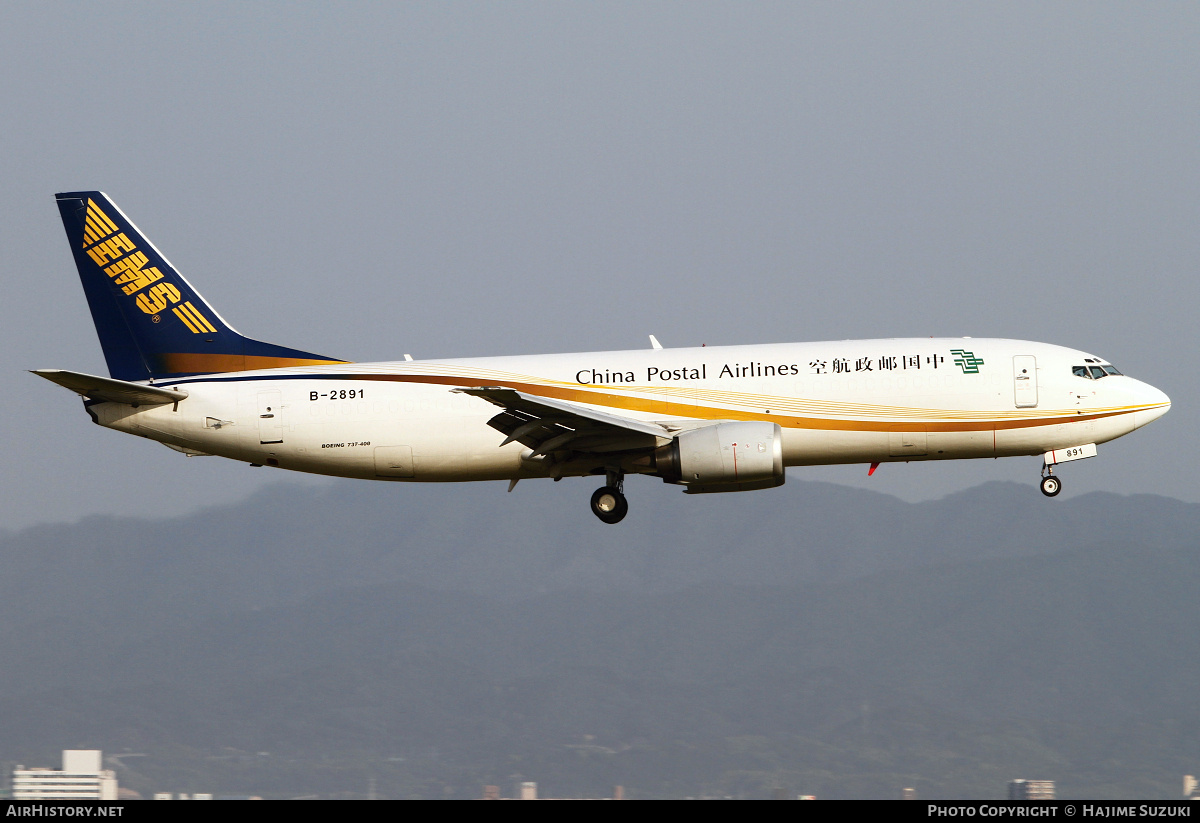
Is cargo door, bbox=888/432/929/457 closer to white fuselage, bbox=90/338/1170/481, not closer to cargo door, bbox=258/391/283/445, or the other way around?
white fuselage, bbox=90/338/1170/481

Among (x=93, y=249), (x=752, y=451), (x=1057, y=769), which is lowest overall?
(x=1057, y=769)

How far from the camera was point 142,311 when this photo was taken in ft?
117

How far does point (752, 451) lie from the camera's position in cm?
3059

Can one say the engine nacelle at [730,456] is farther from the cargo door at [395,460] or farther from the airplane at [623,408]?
the cargo door at [395,460]

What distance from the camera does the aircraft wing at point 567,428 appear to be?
30297mm

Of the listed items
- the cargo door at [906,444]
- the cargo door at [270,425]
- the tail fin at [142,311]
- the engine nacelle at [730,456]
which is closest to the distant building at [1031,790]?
the cargo door at [906,444]

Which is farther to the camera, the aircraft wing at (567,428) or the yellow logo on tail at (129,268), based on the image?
the yellow logo on tail at (129,268)

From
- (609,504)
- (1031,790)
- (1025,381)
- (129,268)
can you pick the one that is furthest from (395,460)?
(1031,790)

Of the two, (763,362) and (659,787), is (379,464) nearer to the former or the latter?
(763,362)

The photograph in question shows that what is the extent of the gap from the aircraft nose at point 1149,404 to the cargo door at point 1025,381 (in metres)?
2.74

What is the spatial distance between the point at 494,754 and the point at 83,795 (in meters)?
121

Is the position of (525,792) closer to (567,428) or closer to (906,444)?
(567,428)

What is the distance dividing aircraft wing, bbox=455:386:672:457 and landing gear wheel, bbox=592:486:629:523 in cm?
179
